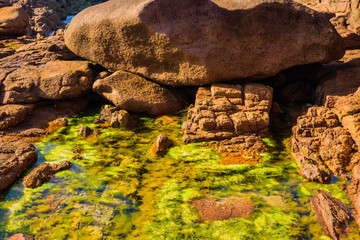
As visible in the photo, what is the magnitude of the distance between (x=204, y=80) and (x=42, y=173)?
4002 millimetres

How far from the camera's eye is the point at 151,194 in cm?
466

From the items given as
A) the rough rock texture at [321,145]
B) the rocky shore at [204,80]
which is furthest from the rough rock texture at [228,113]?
the rough rock texture at [321,145]

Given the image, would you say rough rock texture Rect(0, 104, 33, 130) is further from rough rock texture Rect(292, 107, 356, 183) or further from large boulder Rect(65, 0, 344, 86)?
rough rock texture Rect(292, 107, 356, 183)

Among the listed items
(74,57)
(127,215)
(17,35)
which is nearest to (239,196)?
(127,215)

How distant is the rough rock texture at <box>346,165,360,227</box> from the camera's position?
4.03 meters

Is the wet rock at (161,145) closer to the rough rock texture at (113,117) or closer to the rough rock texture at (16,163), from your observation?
the rough rock texture at (113,117)

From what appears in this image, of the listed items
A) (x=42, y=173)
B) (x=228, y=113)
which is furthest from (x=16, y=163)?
(x=228, y=113)

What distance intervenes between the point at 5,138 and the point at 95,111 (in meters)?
2.26

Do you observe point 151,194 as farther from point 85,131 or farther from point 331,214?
point 85,131

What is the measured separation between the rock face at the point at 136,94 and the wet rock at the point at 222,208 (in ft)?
11.3

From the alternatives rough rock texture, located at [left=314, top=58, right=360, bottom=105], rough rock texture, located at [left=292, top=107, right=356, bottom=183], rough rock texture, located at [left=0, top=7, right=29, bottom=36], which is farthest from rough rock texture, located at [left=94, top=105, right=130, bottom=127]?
rough rock texture, located at [left=0, top=7, right=29, bottom=36]

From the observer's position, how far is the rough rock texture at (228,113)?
20.0ft

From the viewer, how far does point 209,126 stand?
20.1ft

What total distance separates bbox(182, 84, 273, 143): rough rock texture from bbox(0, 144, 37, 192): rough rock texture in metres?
2.95
